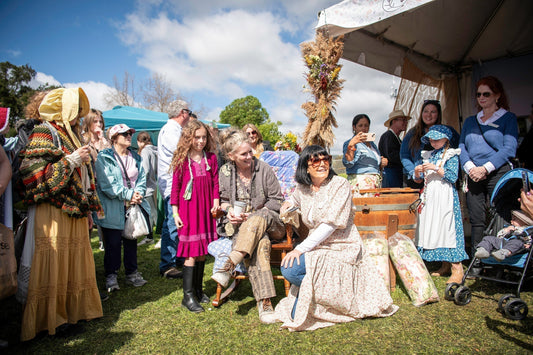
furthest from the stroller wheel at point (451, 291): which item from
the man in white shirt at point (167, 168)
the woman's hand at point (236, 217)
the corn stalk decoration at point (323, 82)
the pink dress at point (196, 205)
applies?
the man in white shirt at point (167, 168)

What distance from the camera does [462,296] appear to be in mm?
2928

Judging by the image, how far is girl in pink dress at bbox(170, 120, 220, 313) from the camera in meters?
3.17

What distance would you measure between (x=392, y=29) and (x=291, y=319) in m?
4.62

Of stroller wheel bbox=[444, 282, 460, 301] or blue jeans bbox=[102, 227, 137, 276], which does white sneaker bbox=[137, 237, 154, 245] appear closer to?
blue jeans bbox=[102, 227, 137, 276]

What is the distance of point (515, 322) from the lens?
2.58 metres

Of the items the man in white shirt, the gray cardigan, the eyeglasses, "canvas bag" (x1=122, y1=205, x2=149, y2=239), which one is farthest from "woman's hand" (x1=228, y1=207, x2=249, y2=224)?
"canvas bag" (x1=122, y1=205, x2=149, y2=239)

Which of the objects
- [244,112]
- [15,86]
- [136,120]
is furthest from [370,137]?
[244,112]

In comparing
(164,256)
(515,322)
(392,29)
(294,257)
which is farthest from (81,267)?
(392,29)

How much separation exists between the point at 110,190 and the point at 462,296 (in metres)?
3.86

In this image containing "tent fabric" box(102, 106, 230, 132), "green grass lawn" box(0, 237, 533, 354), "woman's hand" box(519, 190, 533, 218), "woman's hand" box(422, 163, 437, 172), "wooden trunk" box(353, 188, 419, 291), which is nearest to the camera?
"green grass lawn" box(0, 237, 533, 354)

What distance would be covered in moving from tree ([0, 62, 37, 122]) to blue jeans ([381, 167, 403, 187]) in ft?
77.9

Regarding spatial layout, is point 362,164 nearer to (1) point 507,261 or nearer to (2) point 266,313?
(1) point 507,261

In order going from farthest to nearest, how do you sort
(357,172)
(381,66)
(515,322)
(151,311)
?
1. (381,66)
2. (357,172)
3. (151,311)
4. (515,322)

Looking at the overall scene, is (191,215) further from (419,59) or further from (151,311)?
(419,59)
